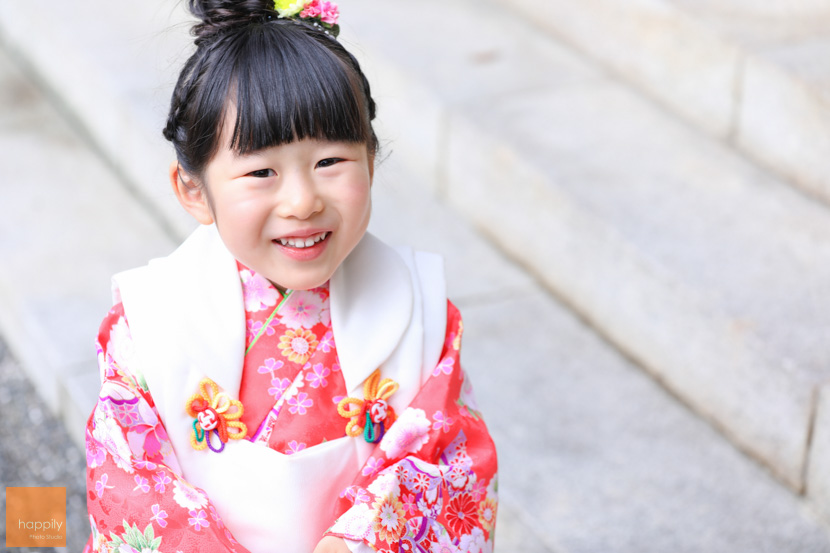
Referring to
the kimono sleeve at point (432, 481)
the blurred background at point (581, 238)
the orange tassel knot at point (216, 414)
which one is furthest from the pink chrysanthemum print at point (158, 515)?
the blurred background at point (581, 238)

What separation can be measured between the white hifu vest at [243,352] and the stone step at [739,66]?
65.6 inches

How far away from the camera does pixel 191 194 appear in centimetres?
155

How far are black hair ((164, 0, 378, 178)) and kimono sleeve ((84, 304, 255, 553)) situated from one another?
1.15 ft

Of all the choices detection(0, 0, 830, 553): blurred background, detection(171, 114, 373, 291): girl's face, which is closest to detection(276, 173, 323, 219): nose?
detection(171, 114, 373, 291): girl's face

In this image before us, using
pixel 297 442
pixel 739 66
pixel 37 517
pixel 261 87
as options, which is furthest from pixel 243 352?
pixel 739 66

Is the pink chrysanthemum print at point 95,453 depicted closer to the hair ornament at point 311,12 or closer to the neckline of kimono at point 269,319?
the neckline of kimono at point 269,319

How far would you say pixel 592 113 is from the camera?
3.38 metres

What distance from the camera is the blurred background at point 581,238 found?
2.46m

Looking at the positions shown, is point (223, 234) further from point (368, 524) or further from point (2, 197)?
point (2, 197)

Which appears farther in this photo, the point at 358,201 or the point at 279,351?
the point at 279,351

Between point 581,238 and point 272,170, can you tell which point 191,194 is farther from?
point 581,238

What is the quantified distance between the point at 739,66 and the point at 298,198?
6.72ft

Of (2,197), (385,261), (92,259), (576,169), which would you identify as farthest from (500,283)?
(2,197)

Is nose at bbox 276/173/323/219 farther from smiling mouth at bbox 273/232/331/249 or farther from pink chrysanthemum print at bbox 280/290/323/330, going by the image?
pink chrysanthemum print at bbox 280/290/323/330
